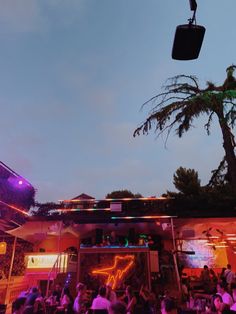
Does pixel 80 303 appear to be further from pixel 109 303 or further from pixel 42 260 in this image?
pixel 42 260

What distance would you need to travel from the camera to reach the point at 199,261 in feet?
47.9

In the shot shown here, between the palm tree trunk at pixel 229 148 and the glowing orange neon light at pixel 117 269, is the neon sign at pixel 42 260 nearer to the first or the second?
the glowing orange neon light at pixel 117 269

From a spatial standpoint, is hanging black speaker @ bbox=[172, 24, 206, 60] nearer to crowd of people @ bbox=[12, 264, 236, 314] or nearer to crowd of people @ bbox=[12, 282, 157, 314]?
crowd of people @ bbox=[12, 264, 236, 314]

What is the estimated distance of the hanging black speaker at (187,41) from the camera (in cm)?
321

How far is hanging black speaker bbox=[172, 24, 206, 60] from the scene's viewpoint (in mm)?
3211

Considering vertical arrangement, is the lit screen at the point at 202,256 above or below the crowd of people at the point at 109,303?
above

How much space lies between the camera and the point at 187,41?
3.31 m

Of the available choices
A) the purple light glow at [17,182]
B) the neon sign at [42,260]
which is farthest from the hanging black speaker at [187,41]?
the neon sign at [42,260]

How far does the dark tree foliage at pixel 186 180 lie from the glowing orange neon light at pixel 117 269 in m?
5.27

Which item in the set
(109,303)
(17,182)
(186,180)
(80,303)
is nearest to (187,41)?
(109,303)

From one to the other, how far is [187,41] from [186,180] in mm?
13221

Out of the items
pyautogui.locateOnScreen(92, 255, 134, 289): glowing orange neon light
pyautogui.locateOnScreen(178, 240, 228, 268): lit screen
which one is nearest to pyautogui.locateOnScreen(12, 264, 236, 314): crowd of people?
pyautogui.locateOnScreen(92, 255, 134, 289): glowing orange neon light

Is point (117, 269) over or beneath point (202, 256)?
beneath

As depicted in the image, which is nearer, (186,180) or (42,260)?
(42,260)
